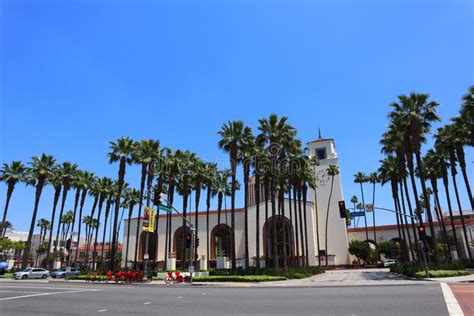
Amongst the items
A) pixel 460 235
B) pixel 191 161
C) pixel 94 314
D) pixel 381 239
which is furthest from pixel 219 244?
pixel 94 314

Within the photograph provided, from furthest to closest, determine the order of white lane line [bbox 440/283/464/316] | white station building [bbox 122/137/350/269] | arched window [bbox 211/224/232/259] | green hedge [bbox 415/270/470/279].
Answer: arched window [bbox 211/224/232/259] → white station building [bbox 122/137/350/269] → green hedge [bbox 415/270/470/279] → white lane line [bbox 440/283/464/316]

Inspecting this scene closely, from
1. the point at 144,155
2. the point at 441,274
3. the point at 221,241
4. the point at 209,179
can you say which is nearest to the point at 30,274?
the point at 144,155

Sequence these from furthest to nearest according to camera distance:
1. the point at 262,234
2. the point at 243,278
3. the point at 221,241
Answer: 1. the point at 221,241
2. the point at 262,234
3. the point at 243,278

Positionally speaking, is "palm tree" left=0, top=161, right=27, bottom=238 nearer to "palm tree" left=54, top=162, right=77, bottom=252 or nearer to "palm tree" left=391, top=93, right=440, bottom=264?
"palm tree" left=54, top=162, right=77, bottom=252

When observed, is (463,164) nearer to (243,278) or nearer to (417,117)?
(417,117)

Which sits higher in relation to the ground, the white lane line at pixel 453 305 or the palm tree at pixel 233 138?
the palm tree at pixel 233 138

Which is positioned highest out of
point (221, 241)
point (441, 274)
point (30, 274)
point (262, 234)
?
point (262, 234)

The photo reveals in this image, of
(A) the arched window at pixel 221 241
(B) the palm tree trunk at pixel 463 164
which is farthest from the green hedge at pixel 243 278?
(A) the arched window at pixel 221 241

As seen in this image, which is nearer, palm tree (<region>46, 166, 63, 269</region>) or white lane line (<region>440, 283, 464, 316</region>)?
white lane line (<region>440, 283, 464, 316</region>)

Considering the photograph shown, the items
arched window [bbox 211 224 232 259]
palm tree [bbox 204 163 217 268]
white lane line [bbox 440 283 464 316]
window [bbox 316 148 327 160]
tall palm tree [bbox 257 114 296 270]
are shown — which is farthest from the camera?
window [bbox 316 148 327 160]

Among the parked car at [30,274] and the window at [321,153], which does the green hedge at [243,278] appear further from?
the window at [321,153]

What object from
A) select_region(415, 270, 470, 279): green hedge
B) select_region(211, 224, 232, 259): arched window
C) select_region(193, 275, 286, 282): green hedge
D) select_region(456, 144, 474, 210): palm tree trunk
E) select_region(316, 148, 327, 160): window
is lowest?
select_region(193, 275, 286, 282): green hedge

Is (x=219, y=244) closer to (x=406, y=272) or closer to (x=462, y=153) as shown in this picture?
(x=406, y=272)

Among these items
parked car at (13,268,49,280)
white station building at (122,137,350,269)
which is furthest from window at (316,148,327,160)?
parked car at (13,268,49,280)
